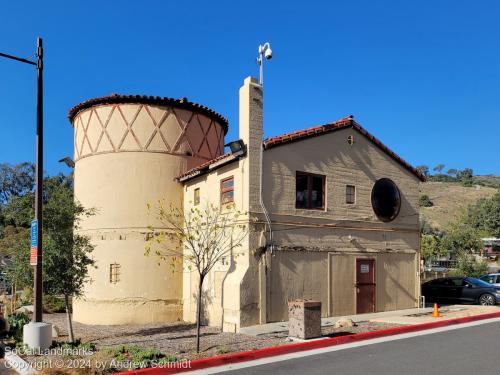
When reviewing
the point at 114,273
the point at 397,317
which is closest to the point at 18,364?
the point at 114,273

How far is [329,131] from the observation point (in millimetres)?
17297

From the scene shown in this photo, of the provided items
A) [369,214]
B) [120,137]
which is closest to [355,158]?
[369,214]

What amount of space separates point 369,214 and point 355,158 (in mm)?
2229

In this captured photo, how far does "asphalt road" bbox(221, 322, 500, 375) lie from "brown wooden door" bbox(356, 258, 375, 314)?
201 inches

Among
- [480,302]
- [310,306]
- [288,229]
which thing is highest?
[288,229]

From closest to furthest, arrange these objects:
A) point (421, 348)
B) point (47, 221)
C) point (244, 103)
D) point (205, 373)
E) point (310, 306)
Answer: point (205, 373) → point (421, 348) → point (310, 306) → point (47, 221) → point (244, 103)

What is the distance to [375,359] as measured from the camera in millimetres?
10078

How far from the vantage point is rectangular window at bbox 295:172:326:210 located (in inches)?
653

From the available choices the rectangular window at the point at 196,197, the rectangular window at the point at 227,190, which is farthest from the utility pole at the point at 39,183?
the rectangular window at the point at 196,197

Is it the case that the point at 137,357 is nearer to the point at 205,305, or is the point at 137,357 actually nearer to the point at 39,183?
the point at 39,183

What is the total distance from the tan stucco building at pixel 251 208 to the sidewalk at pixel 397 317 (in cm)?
42

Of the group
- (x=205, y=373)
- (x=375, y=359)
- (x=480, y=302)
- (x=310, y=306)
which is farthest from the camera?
(x=480, y=302)

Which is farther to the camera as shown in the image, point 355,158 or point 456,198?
point 456,198

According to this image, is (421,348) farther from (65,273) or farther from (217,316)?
(65,273)
